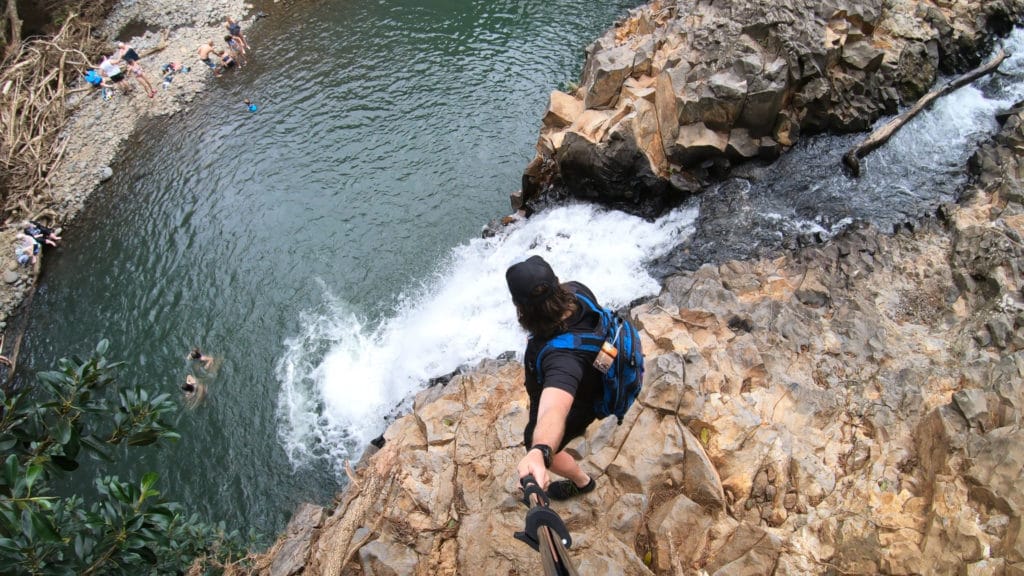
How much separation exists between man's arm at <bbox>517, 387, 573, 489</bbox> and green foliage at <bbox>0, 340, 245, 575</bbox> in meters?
3.32

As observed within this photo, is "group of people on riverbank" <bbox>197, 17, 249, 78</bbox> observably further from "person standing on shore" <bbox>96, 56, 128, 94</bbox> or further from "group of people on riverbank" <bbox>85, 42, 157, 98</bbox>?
"person standing on shore" <bbox>96, 56, 128, 94</bbox>

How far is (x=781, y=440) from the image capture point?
7.31m

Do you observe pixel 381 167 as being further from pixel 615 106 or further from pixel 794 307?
pixel 794 307

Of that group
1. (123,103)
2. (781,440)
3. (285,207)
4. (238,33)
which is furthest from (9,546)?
(238,33)

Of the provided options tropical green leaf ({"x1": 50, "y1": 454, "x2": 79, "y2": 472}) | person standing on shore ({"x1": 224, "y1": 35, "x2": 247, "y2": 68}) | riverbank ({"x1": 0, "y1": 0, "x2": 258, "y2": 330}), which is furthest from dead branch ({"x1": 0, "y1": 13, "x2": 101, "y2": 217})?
tropical green leaf ({"x1": 50, "y1": 454, "x2": 79, "y2": 472})

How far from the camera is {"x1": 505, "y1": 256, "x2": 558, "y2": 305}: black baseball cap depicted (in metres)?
4.20

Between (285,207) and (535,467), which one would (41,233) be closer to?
(285,207)

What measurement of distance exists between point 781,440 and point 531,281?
4.98 m

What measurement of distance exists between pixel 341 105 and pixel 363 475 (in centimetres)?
1726

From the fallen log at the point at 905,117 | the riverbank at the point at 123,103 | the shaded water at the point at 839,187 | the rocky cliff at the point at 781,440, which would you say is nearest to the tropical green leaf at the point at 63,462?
the rocky cliff at the point at 781,440

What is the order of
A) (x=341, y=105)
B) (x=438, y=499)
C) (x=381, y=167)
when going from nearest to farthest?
(x=438, y=499) → (x=381, y=167) → (x=341, y=105)

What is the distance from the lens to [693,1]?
16562 millimetres

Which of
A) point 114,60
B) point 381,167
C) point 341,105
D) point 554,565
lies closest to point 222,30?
point 114,60

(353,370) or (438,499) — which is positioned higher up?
(438,499)
